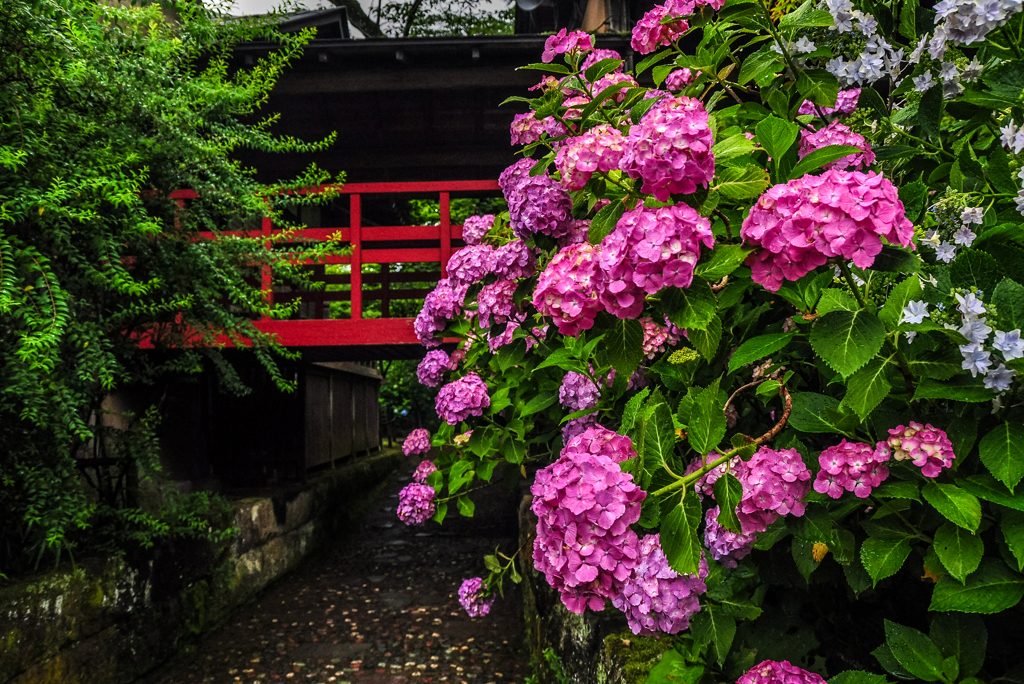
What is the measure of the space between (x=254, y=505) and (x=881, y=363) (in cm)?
543

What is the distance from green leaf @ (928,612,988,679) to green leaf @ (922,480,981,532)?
0.21 metres

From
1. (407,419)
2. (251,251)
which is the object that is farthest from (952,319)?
(407,419)

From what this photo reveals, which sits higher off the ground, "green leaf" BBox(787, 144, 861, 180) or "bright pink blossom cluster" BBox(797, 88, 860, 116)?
"bright pink blossom cluster" BBox(797, 88, 860, 116)

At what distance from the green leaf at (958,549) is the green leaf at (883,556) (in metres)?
0.07

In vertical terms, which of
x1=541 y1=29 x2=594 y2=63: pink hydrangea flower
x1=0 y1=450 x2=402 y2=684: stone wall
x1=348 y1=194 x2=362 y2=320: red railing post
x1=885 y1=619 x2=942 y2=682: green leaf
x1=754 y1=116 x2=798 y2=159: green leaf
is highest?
x1=348 y1=194 x2=362 y2=320: red railing post

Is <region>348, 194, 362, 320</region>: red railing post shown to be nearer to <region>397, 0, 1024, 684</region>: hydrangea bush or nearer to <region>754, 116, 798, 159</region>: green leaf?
A: <region>397, 0, 1024, 684</region>: hydrangea bush

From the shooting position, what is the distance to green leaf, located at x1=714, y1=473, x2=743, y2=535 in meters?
0.94

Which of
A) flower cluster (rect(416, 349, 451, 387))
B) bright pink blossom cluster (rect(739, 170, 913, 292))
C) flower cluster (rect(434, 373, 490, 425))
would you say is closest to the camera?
bright pink blossom cluster (rect(739, 170, 913, 292))

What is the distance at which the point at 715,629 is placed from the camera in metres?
1.38

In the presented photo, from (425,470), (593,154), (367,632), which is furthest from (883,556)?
(367,632)

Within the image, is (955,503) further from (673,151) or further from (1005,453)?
(673,151)

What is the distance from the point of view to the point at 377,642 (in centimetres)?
442

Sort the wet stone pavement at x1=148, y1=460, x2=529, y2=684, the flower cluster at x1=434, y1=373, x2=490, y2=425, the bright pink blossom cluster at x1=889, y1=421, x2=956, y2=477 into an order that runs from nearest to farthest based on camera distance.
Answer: the bright pink blossom cluster at x1=889, y1=421, x2=956, y2=477 < the flower cluster at x1=434, y1=373, x2=490, y2=425 < the wet stone pavement at x1=148, y1=460, x2=529, y2=684

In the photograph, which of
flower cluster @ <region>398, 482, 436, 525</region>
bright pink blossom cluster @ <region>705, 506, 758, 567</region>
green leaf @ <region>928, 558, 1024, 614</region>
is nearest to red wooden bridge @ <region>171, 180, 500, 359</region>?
flower cluster @ <region>398, 482, 436, 525</region>
